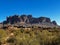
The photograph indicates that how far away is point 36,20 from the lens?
6560 inches

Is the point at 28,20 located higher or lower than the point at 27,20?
lower

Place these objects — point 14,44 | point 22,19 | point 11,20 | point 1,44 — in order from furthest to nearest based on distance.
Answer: point 22,19 → point 11,20 → point 1,44 → point 14,44

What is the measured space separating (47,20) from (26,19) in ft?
79.4

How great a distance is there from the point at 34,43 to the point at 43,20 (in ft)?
499

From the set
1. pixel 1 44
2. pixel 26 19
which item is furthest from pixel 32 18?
pixel 1 44

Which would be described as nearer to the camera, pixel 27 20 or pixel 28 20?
pixel 28 20

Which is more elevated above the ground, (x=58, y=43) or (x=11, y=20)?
(x=11, y=20)

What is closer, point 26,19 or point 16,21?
point 16,21

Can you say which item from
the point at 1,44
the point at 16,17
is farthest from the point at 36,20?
the point at 1,44

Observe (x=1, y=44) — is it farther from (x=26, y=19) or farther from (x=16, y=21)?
(x=26, y=19)

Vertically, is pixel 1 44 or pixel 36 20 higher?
pixel 36 20

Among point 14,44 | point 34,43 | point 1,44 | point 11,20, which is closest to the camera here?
point 34,43

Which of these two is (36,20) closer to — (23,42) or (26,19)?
(26,19)

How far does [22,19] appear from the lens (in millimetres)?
169750
